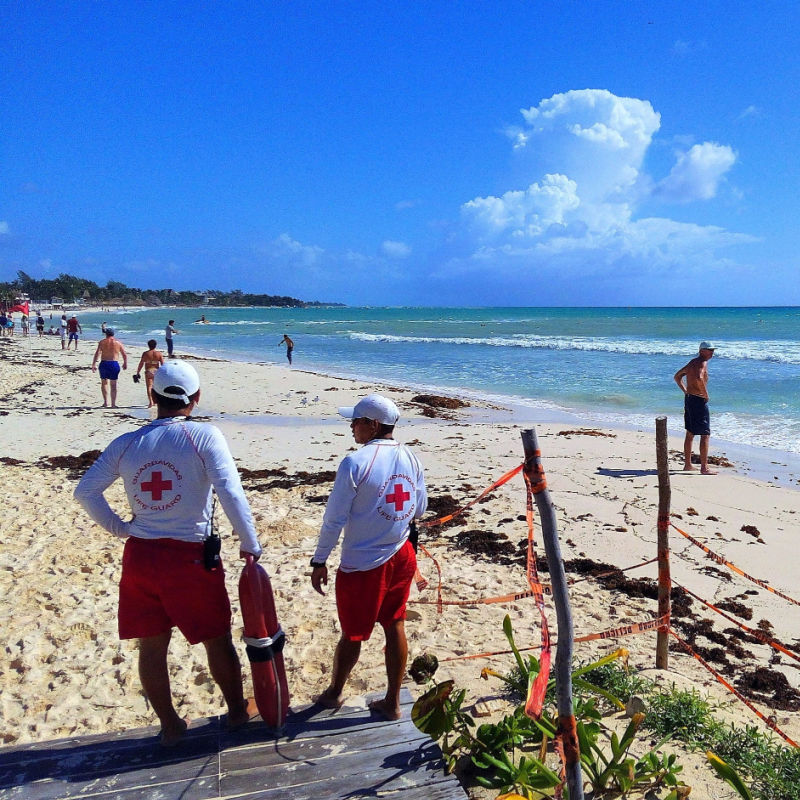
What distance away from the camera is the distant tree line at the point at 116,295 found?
96750mm

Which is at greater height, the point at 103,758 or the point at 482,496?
the point at 482,496

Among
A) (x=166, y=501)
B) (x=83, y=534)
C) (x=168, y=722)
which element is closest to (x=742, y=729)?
(x=168, y=722)

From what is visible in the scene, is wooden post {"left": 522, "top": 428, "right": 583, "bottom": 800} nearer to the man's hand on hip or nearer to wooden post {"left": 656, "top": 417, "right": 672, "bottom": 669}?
the man's hand on hip

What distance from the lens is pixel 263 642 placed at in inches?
108

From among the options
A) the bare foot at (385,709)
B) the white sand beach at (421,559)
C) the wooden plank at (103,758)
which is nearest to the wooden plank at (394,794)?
the wooden plank at (103,758)

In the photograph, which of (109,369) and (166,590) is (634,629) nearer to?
(166,590)

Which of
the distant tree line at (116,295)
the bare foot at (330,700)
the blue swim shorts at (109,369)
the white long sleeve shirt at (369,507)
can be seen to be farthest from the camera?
the distant tree line at (116,295)

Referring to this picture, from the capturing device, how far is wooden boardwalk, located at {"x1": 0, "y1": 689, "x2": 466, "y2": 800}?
2.55 meters

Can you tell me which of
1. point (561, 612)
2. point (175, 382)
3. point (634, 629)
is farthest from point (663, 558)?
point (175, 382)

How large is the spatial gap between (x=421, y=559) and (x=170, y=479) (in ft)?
11.6

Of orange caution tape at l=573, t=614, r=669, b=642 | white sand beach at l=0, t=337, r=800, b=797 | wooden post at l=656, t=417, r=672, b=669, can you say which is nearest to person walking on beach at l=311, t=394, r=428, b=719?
white sand beach at l=0, t=337, r=800, b=797

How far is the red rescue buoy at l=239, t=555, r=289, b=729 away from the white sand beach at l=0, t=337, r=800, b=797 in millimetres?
702

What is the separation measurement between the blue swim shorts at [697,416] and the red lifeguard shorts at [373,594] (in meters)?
6.57

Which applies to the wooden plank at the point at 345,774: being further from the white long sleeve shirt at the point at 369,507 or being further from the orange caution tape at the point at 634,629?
the orange caution tape at the point at 634,629
